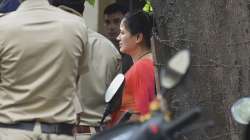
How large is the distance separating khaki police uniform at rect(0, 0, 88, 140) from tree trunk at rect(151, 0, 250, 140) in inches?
24.9

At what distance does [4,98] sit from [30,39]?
411 mm

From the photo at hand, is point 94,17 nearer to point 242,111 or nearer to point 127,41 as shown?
point 127,41

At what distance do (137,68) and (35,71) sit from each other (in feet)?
4.28

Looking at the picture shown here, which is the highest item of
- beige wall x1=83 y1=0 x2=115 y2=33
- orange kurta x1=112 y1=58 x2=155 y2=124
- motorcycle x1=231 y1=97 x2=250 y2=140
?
motorcycle x1=231 y1=97 x2=250 y2=140

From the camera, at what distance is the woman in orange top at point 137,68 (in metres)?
5.50

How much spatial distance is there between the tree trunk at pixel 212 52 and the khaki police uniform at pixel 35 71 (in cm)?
63

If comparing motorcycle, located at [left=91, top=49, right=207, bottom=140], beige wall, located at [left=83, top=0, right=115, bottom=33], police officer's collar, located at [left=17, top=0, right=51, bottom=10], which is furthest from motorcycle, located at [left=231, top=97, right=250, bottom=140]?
beige wall, located at [left=83, top=0, right=115, bottom=33]

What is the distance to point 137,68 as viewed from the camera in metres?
5.61

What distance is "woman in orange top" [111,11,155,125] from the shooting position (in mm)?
5504

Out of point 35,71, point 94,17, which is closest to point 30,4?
point 35,71

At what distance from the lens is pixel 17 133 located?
177 inches

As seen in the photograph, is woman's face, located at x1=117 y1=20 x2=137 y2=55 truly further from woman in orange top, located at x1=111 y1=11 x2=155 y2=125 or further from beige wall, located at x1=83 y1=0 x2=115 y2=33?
beige wall, located at x1=83 y1=0 x2=115 y2=33

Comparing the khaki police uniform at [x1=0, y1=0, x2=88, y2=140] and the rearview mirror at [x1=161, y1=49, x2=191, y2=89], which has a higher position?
the rearview mirror at [x1=161, y1=49, x2=191, y2=89]

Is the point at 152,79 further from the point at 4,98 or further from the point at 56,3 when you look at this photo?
the point at 4,98
